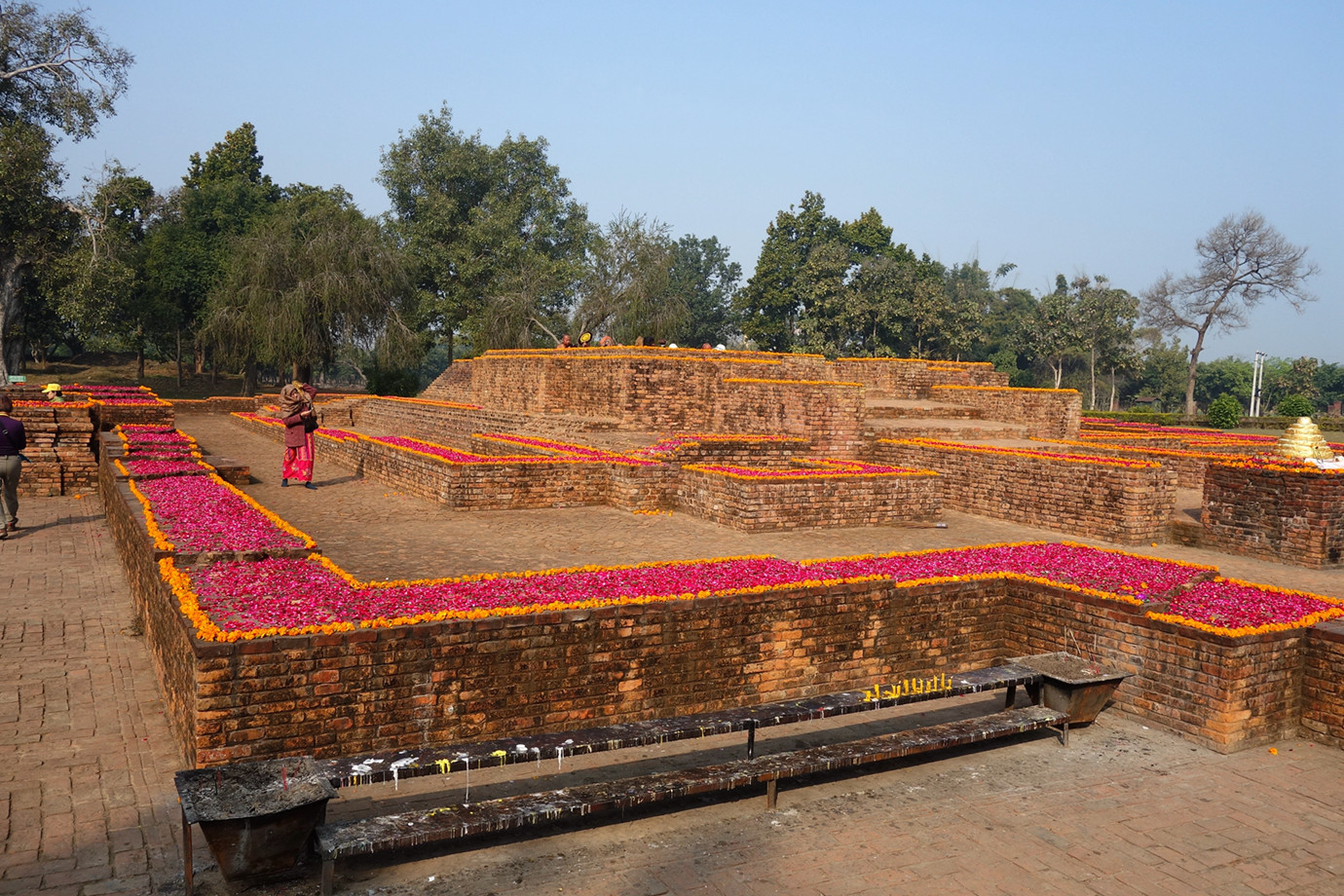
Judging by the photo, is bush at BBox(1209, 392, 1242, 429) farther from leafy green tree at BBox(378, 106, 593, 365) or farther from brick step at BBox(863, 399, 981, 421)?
leafy green tree at BBox(378, 106, 593, 365)

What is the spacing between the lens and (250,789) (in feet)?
11.8

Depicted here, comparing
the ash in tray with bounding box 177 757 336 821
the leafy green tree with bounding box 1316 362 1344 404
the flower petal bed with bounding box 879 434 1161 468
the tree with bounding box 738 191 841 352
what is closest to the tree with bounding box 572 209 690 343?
the tree with bounding box 738 191 841 352

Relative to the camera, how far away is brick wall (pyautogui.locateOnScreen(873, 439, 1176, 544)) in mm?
10812

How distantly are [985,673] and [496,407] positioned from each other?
1583 centimetres

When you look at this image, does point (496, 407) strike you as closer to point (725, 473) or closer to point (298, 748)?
point (725, 473)

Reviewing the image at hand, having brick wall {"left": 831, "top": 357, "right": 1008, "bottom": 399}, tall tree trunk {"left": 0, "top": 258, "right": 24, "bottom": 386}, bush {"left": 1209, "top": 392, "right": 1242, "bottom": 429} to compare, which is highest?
tall tree trunk {"left": 0, "top": 258, "right": 24, "bottom": 386}

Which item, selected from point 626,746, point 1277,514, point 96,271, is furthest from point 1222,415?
point 96,271

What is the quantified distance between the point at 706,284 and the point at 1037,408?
63370mm

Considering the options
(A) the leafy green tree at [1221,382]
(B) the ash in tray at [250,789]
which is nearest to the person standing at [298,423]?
(B) the ash in tray at [250,789]

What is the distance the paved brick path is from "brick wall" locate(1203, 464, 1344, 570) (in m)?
5.23

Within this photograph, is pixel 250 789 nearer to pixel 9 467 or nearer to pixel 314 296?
pixel 9 467

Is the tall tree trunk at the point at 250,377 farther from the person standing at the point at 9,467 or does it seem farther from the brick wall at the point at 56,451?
the person standing at the point at 9,467

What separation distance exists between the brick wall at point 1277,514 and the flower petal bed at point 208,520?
367 inches

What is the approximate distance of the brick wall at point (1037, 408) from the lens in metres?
19.1
